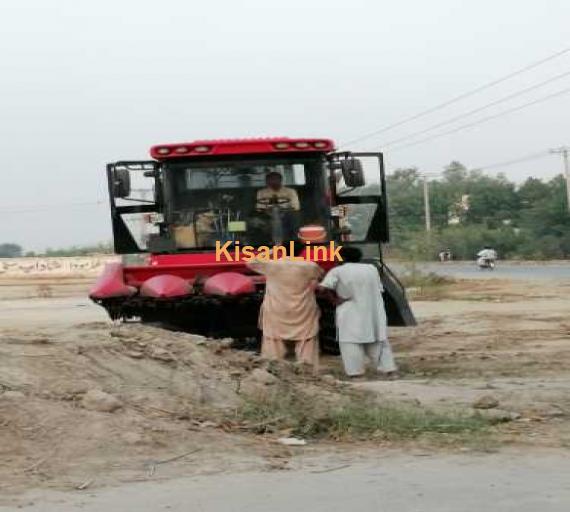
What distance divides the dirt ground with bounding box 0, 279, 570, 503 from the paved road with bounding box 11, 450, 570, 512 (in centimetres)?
26

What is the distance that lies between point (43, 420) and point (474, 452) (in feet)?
9.91

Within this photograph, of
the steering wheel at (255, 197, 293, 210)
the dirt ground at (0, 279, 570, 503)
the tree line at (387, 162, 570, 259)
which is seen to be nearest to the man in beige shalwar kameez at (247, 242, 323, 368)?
the dirt ground at (0, 279, 570, 503)

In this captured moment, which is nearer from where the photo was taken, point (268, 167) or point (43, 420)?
point (43, 420)

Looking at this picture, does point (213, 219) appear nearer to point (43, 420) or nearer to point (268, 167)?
point (268, 167)

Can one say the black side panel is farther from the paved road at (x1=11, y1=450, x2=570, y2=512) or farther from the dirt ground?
the paved road at (x1=11, y1=450, x2=570, y2=512)

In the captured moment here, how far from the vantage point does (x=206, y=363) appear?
335 inches

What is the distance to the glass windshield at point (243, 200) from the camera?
464 inches

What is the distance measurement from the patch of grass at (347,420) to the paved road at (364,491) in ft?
2.83

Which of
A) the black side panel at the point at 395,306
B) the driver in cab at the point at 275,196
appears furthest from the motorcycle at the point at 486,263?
the driver in cab at the point at 275,196

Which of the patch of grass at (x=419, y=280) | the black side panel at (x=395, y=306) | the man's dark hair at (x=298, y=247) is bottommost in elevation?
the patch of grass at (x=419, y=280)

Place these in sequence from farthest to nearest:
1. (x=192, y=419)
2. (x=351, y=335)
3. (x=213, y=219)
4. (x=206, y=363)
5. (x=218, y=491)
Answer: (x=213, y=219) → (x=351, y=335) → (x=206, y=363) → (x=192, y=419) → (x=218, y=491)

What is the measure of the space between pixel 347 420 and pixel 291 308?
→ 3.30 meters

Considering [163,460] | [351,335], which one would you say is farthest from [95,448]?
[351,335]

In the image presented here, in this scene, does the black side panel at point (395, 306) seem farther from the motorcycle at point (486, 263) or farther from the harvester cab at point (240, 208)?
the motorcycle at point (486, 263)
